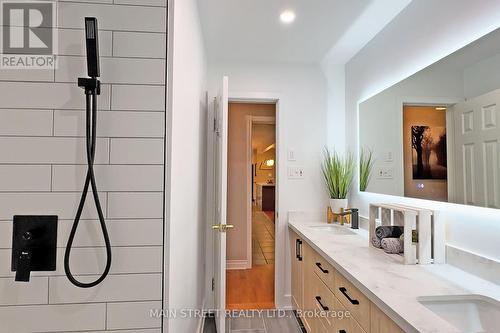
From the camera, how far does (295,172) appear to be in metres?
2.82

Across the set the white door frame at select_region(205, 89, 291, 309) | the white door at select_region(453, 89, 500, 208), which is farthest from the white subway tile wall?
the white door frame at select_region(205, 89, 291, 309)

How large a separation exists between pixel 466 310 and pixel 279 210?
1770 mm

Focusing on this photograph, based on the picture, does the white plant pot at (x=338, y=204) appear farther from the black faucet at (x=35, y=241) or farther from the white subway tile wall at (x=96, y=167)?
the black faucet at (x=35, y=241)

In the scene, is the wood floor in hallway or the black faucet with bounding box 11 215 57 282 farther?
the wood floor in hallway

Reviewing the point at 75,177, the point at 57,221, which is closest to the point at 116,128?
the point at 75,177

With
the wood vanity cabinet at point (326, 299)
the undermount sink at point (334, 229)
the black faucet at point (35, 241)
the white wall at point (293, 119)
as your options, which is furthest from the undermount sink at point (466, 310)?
the white wall at point (293, 119)

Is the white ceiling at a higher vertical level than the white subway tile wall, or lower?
higher

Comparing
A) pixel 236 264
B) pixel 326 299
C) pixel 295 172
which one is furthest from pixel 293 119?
pixel 236 264

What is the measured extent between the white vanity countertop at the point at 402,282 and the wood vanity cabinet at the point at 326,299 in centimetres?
6

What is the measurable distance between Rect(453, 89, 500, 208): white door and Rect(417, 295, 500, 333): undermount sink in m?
0.43

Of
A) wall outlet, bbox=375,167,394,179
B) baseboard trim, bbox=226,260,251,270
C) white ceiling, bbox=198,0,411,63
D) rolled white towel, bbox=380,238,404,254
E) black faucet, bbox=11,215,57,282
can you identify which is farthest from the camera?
baseboard trim, bbox=226,260,251,270

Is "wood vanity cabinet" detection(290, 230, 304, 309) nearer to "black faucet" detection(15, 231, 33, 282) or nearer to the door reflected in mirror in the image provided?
the door reflected in mirror

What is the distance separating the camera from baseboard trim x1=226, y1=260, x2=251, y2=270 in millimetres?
4012

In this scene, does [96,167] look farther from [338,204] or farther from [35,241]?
[338,204]
